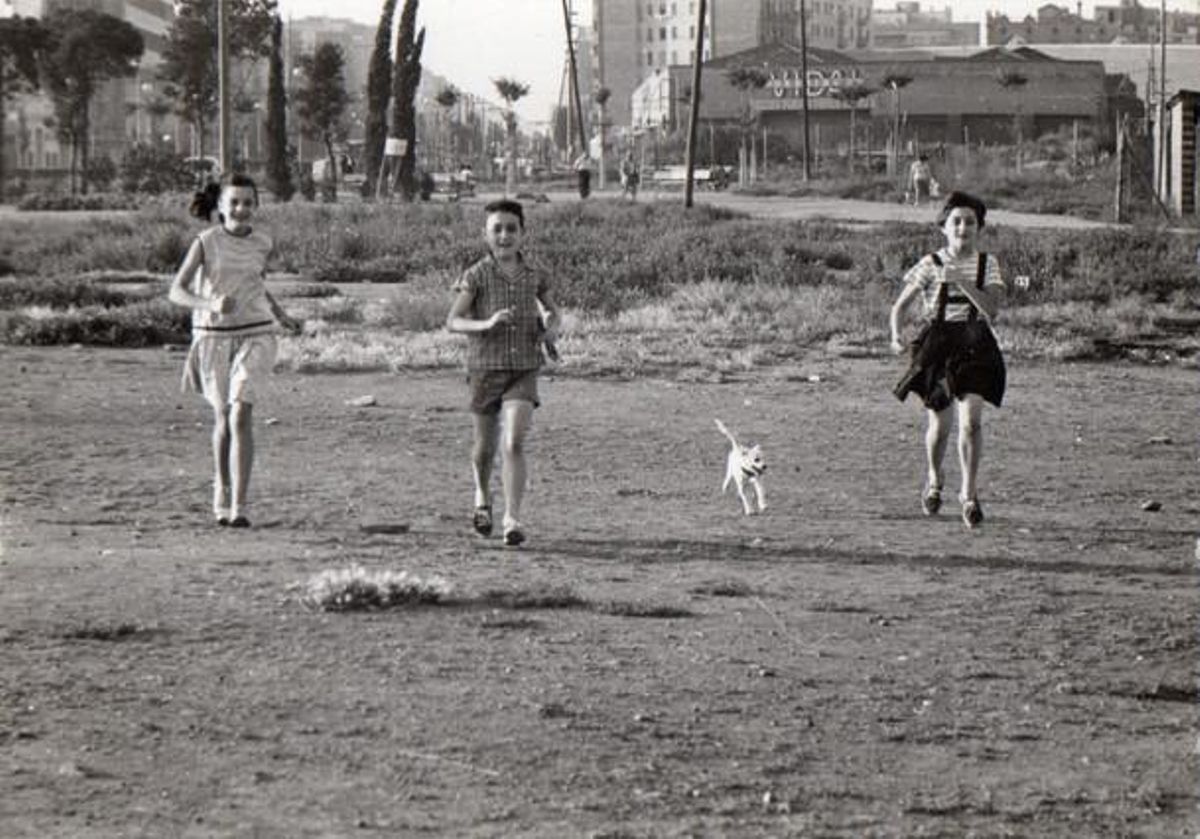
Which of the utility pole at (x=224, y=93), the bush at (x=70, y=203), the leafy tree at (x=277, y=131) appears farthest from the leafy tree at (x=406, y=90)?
the utility pole at (x=224, y=93)

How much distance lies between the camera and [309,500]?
9.41 meters

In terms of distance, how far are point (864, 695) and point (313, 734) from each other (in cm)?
165

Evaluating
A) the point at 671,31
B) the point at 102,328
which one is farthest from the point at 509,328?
the point at 671,31

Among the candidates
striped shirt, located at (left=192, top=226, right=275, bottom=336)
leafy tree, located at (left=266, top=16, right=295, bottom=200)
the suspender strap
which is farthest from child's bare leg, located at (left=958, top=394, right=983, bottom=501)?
leafy tree, located at (left=266, top=16, right=295, bottom=200)

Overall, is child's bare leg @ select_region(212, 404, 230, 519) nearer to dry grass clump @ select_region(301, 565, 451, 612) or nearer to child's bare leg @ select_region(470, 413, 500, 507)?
child's bare leg @ select_region(470, 413, 500, 507)

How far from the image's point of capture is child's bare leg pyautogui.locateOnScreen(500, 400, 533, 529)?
812cm

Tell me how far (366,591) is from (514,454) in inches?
59.4

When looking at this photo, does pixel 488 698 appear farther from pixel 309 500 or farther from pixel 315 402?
pixel 315 402

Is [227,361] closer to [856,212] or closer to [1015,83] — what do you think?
[856,212]

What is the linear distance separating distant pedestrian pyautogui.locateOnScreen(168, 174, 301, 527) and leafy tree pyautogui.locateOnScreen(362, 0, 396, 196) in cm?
4875

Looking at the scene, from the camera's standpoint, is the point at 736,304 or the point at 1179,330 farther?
the point at 736,304

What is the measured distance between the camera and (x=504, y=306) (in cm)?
816

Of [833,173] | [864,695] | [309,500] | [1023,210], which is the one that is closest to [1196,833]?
[864,695]

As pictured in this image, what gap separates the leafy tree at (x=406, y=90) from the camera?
56.7 m
